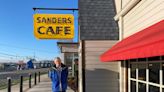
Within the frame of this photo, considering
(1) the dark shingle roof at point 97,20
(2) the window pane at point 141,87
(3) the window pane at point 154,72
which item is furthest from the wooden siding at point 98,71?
(3) the window pane at point 154,72

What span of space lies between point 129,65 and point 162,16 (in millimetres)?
3857

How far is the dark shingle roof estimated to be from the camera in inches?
550

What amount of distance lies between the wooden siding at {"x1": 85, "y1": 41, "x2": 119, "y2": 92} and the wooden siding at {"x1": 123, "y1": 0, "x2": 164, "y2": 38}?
1.85 metres

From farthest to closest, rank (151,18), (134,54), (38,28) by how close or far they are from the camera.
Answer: (38,28) < (151,18) < (134,54)

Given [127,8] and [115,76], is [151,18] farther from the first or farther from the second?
[115,76]

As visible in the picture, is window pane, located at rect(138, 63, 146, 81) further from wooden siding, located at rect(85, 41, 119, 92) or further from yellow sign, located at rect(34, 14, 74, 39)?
yellow sign, located at rect(34, 14, 74, 39)

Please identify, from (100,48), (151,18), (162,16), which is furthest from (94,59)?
(162,16)

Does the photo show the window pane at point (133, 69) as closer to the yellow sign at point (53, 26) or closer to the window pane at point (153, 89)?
the window pane at point (153, 89)

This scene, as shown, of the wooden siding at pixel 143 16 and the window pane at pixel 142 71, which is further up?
the wooden siding at pixel 143 16

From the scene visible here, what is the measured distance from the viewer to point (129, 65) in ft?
38.8

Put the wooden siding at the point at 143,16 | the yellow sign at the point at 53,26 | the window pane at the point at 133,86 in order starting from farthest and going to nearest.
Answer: the yellow sign at the point at 53,26 < the window pane at the point at 133,86 < the wooden siding at the point at 143,16

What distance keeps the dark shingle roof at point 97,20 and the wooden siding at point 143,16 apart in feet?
5.71

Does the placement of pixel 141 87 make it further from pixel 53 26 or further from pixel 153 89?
pixel 53 26

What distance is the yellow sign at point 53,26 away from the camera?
53.9ft
